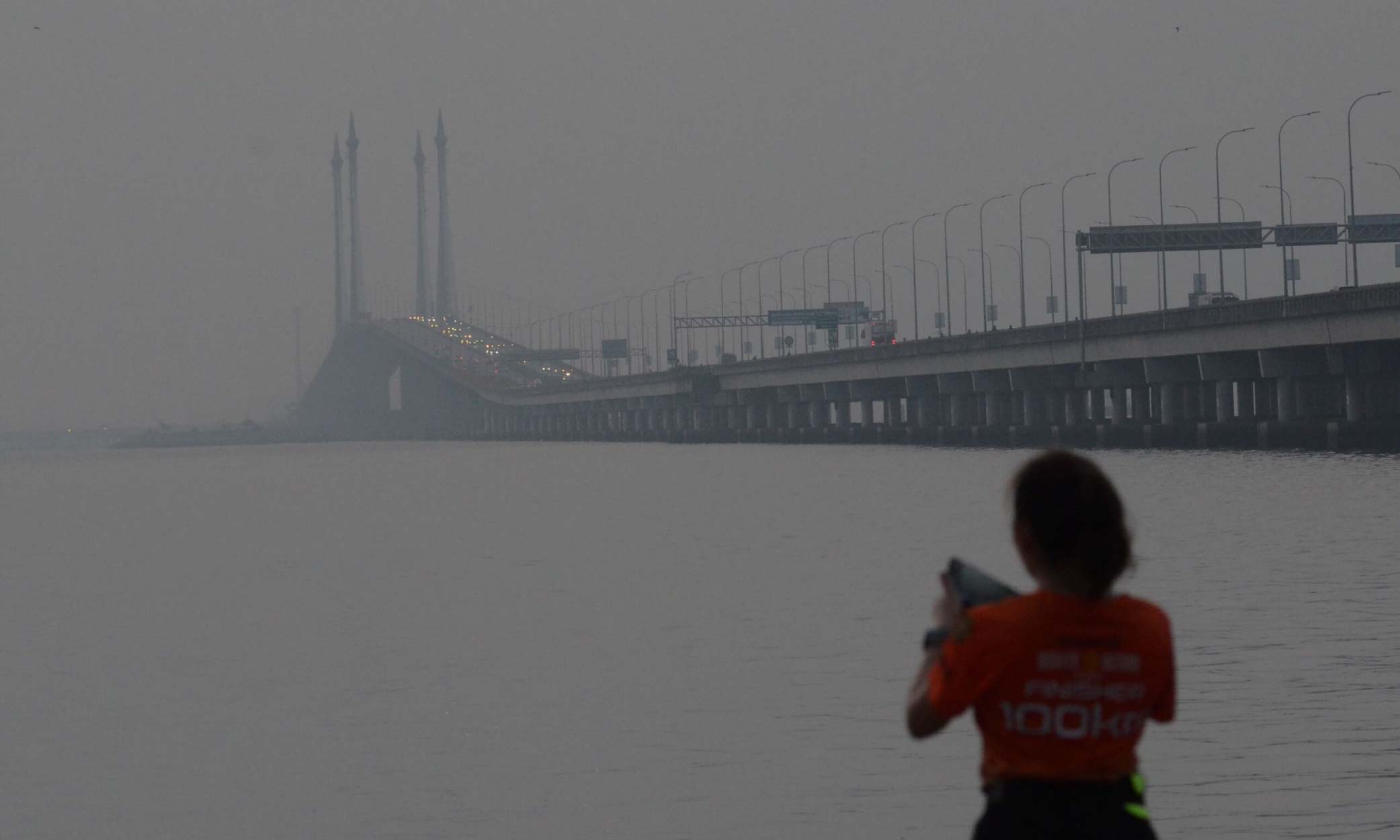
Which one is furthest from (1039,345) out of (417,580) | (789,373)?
(417,580)

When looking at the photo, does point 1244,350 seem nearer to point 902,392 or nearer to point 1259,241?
point 1259,241

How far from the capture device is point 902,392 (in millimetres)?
149250

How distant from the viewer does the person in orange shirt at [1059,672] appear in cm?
560

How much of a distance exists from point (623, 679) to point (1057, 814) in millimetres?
15528

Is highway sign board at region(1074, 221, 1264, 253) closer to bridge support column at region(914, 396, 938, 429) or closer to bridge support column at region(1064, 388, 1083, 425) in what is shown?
bridge support column at region(1064, 388, 1083, 425)

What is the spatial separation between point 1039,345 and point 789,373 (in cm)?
4669

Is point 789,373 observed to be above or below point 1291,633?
above

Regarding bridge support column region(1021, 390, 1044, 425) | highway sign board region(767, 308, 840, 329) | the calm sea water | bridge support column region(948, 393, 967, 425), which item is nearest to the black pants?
the calm sea water

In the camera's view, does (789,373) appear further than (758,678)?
Yes

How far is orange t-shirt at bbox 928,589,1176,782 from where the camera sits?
558 cm

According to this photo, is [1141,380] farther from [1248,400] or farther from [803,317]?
[803,317]

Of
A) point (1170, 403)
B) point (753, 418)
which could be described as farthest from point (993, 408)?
point (753, 418)

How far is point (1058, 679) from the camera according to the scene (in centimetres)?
562

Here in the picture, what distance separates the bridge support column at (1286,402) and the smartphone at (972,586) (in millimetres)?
88852
